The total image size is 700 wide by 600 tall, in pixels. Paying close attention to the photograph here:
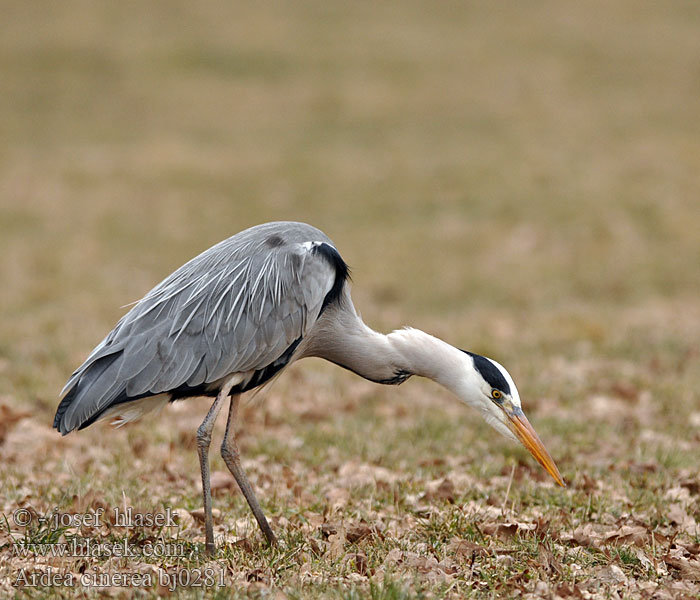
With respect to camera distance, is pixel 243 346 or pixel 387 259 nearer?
pixel 243 346

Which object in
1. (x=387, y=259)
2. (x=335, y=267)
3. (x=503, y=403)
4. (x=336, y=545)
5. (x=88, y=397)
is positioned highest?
(x=335, y=267)

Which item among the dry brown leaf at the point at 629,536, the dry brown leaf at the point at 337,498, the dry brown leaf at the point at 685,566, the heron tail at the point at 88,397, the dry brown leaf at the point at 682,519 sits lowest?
the dry brown leaf at the point at 337,498

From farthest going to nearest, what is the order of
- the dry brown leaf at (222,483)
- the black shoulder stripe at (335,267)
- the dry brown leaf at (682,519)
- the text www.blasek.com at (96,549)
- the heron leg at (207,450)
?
the dry brown leaf at (222,483) < the black shoulder stripe at (335,267) < the dry brown leaf at (682,519) < the heron leg at (207,450) < the text www.blasek.com at (96,549)

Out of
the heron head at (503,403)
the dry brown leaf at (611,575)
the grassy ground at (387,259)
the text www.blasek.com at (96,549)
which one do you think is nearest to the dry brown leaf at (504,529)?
the grassy ground at (387,259)

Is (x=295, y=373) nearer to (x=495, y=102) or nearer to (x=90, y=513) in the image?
(x=90, y=513)

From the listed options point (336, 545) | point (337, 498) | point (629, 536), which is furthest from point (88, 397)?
point (629, 536)

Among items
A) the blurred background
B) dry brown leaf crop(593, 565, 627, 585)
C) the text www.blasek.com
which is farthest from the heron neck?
the blurred background

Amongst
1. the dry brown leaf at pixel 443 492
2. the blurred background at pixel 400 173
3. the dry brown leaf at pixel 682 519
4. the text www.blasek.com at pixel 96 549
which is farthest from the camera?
the blurred background at pixel 400 173

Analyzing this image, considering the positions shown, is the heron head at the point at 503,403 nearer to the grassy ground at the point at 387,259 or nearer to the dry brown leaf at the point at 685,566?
the grassy ground at the point at 387,259

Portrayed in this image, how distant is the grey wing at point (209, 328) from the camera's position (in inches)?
197

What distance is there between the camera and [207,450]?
4988 millimetres

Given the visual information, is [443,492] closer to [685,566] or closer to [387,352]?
[387,352]

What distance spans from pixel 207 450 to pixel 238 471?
0.28 metres

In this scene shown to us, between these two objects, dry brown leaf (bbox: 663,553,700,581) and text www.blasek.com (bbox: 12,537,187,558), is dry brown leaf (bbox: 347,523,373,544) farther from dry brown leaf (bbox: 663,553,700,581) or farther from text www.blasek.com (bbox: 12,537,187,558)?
dry brown leaf (bbox: 663,553,700,581)
